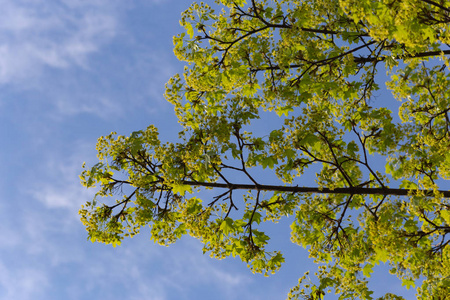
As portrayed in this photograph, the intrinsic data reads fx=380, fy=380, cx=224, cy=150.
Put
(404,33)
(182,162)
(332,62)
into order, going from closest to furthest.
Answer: (404,33)
(182,162)
(332,62)

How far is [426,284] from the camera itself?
816cm

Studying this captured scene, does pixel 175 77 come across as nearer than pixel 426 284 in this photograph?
No

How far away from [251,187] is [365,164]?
2.86 meters

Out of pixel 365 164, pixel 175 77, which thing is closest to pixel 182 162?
pixel 175 77

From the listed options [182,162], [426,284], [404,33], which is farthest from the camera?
[182,162]

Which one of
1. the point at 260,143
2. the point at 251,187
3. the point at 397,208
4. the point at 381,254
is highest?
the point at 260,143

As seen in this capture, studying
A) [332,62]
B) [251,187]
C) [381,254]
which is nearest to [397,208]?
[381,254]

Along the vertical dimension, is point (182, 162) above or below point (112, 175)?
below

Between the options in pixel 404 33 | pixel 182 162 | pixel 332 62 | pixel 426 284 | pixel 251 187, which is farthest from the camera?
pixel 332 62

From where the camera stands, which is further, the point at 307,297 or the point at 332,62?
the point at 332,62

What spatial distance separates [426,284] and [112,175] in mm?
7864

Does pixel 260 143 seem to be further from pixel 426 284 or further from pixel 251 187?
pixel 426 284

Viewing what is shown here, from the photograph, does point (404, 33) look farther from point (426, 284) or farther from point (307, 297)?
point (307, 297)

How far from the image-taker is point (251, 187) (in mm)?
9461
